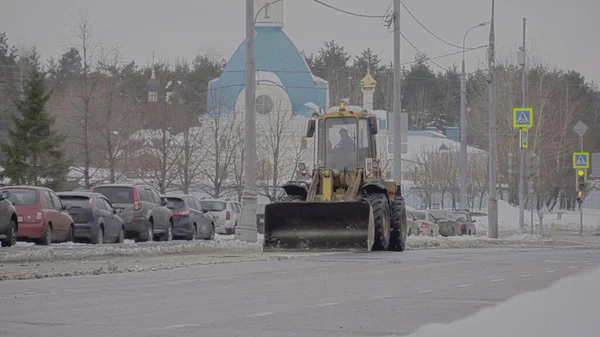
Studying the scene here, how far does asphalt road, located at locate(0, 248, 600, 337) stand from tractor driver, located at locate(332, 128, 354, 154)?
6762mm

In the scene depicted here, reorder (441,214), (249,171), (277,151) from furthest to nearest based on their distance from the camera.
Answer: (277,151)
(441,214)
(249,171)

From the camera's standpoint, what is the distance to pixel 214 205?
48.8 m

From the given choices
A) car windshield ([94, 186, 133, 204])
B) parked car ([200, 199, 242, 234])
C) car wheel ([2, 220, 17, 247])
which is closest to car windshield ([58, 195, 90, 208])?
car windshield ([94, 186, 133, 204])

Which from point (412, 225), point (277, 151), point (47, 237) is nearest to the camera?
point (47, 237)

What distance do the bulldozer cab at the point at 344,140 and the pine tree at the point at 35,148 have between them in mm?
23526

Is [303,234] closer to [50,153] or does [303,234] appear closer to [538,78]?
[50,153]

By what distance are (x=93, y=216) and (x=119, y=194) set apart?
386cm

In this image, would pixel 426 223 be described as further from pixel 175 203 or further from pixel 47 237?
pixel 47 237

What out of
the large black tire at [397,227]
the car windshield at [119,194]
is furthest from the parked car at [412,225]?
the large black tire at [397,227]

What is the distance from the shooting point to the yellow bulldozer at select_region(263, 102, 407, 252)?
86.0 ft

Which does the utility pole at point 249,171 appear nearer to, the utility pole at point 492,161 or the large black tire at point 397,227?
the large black tire at point 397,227

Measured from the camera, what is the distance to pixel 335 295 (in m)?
14.8

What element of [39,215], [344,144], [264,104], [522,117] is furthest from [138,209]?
[264,104]

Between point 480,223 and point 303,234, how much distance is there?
50092mm
